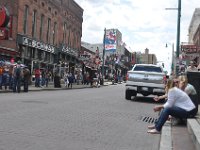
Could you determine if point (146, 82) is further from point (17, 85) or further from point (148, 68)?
point (17, 85)

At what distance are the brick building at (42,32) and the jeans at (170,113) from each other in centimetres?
2230

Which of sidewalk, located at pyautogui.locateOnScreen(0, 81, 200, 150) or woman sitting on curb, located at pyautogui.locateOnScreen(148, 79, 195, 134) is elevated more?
woman sitting on curb, located at pyautogui.locateOnScreen(148, 79, 195, 134)

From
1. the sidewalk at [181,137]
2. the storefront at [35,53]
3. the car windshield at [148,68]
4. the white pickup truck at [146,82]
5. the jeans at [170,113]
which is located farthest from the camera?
the storefront at [35,53]

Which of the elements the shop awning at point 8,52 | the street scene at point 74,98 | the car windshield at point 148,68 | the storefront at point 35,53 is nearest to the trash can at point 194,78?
the street scene at point 74,98

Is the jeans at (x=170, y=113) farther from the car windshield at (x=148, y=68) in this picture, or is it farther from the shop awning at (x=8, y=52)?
the shop awning at (x=8, y=52)

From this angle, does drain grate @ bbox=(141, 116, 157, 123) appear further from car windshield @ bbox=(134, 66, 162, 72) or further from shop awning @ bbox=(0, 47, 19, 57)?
shop awning @ bbox=(0, 47, 19, 57)

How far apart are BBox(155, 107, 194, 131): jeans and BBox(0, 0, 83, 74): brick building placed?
22298 millimetres

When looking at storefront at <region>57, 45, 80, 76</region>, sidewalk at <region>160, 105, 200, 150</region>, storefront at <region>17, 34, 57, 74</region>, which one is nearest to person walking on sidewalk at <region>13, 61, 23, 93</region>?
storefront at <region>17, 34, 57, 74</region>

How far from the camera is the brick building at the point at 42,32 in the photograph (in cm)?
3578

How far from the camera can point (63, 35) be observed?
51750 millimetres

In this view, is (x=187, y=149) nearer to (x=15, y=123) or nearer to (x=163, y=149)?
(x=163, y=149)

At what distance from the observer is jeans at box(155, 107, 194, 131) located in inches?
405

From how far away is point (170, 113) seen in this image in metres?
10.5

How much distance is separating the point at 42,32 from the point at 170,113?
34.0m
